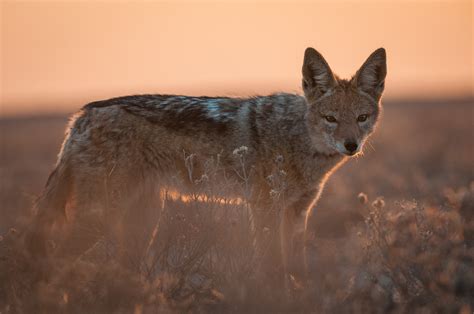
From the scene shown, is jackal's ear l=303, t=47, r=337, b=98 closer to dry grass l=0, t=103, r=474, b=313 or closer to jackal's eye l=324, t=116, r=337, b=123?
jackal's eye l=324, t=116, r=337, b=123

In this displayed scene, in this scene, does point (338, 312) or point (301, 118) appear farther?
point (301, 118)

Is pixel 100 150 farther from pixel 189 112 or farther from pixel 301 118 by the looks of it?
pixel 301 118

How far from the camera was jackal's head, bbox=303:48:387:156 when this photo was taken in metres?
6.35

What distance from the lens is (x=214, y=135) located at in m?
6.45

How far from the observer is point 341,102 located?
6531 mm

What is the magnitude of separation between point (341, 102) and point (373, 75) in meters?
0.50

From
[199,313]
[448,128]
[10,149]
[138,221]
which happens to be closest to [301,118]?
[138,221]

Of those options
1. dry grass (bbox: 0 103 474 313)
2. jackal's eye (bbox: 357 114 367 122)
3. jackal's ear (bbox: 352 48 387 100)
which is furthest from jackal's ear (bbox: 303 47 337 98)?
dry grass (bbox: 0 103 474 313)

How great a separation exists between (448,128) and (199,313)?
17672 mm

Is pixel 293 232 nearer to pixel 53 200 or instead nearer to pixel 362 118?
pixel 362 118

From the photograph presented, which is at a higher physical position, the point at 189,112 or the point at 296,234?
the point at 189,112

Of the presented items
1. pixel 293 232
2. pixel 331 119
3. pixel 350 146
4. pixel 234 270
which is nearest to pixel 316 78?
pixel 331 119

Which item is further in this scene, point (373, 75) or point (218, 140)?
point (373, 75)

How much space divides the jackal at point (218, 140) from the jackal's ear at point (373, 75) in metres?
0.01
